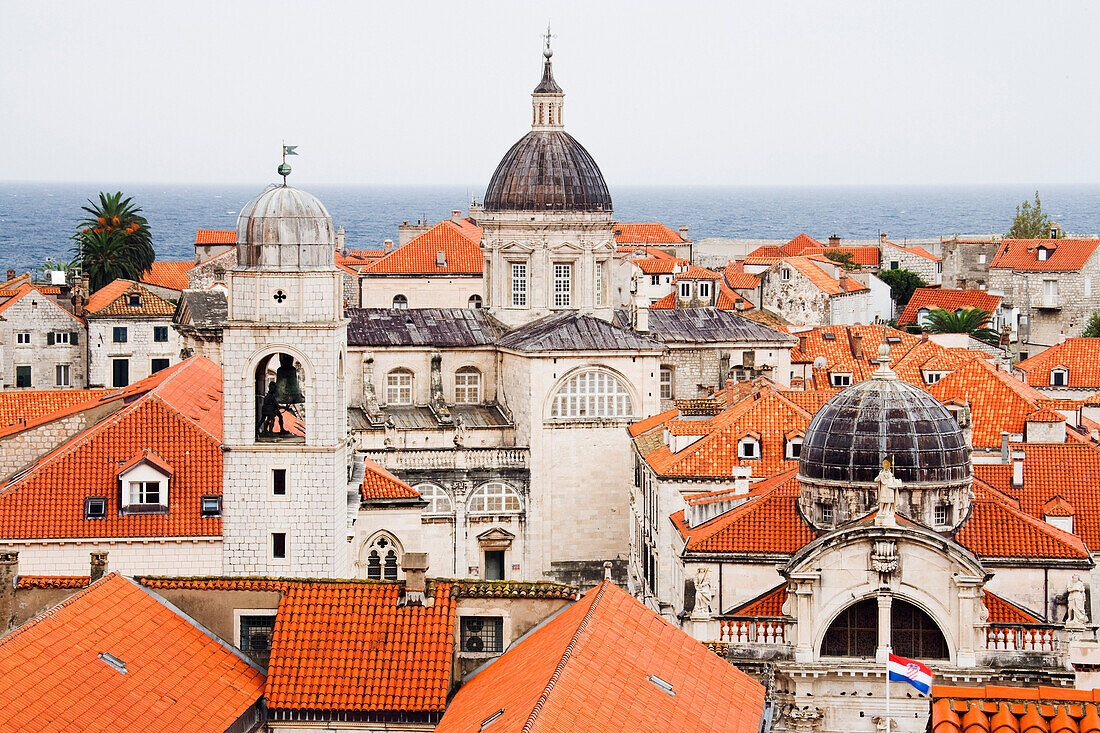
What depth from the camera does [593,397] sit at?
254 ft

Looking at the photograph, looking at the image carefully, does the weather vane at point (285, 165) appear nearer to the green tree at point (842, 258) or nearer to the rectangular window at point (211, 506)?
the rectangular window at point (211, 506)

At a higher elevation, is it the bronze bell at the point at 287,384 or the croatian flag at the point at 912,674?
the bronze bell at the point at 287,384

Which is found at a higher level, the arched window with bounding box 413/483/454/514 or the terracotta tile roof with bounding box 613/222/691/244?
the terracotta tile roof with bounding box 613/222/691/244

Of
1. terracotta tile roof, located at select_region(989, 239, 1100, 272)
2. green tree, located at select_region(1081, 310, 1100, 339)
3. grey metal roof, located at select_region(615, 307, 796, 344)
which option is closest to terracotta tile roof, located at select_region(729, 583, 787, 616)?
grey metal roof, located at select_region(615, 307, 796, 344)

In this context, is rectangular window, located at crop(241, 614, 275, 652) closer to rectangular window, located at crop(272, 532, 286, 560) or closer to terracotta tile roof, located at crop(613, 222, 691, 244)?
rectangular window, located at crop(272, 532, 286, 560)

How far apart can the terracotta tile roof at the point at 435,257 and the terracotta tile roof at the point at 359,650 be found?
234ft

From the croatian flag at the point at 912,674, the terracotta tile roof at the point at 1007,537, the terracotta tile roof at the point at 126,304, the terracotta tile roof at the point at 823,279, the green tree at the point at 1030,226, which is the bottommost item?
the croatian flag at the point at 912,674

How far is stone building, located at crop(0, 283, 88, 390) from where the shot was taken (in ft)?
316

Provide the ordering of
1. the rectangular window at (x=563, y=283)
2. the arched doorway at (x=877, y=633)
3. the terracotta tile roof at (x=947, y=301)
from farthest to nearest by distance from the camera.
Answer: the terracotta tile roof at (x=947, y=301)
the rectangular window at (x=563, y=283)
the arched doorway at (x=877, y=633)

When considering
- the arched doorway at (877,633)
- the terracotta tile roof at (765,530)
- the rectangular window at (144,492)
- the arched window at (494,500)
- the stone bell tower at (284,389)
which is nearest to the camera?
the arched doorway at (877,633)

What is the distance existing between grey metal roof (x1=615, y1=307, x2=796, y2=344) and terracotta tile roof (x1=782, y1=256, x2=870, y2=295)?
2728cm

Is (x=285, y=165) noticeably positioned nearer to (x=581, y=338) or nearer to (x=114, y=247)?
(x=581, y=338)

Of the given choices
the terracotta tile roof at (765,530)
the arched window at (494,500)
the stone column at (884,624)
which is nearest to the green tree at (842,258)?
the arched window at (494,500)

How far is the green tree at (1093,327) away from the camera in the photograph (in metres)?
115
